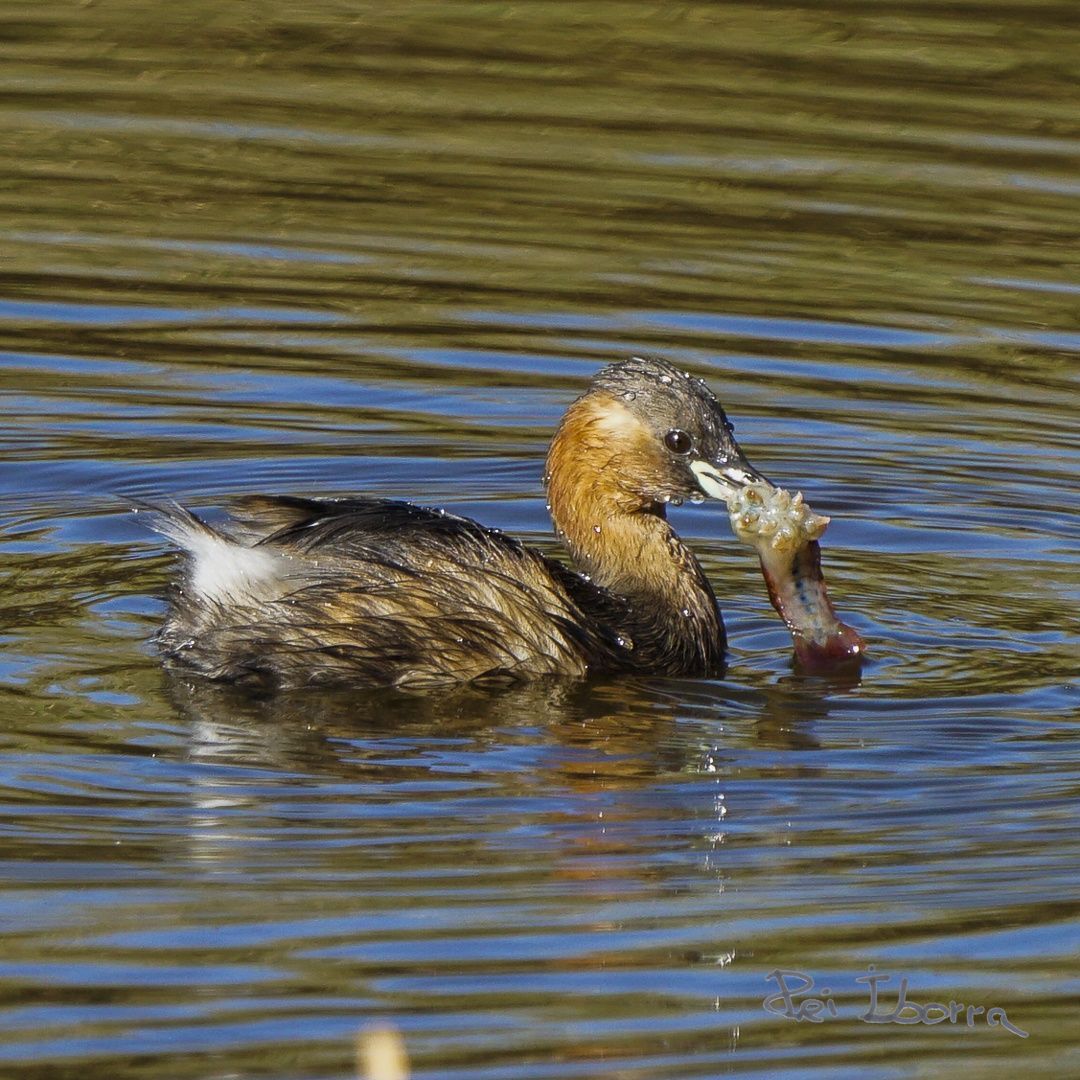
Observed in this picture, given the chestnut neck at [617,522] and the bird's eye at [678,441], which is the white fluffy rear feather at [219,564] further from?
the bird's eye at [678,441]

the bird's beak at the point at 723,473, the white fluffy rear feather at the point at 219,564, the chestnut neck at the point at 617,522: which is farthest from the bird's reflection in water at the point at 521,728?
the bird's beak at the point at 723,473

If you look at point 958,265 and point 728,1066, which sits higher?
point 958,265

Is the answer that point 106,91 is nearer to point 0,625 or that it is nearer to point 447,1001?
point 0,625

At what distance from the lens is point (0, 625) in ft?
25.8

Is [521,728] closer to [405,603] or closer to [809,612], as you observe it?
[405,603]

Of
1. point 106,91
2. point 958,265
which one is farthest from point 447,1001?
point 106,91

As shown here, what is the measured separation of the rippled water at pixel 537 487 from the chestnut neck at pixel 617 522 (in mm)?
328

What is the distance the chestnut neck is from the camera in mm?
8234

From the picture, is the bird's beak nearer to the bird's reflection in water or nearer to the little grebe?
the little grebe

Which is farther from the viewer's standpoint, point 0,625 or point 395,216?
point 395,216

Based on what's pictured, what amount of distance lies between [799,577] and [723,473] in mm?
480

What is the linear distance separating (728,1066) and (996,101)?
10088mm

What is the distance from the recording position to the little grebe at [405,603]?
7.53m

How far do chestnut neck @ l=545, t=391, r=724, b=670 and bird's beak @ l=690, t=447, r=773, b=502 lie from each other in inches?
7.5
